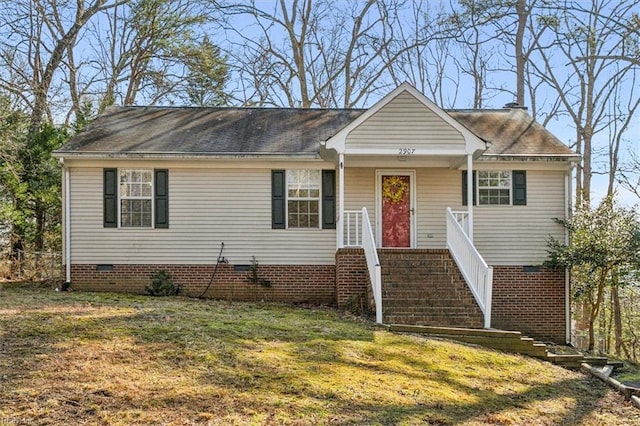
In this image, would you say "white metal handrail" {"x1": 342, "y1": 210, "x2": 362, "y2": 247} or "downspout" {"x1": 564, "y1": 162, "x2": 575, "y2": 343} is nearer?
"white metal handrail" {"x1": 342, "y1": 210, "x2": 362, "y2": 247}

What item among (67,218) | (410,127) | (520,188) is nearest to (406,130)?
(410,127)

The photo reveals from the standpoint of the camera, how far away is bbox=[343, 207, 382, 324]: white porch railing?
10633 millimetres

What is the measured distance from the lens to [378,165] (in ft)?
46.1

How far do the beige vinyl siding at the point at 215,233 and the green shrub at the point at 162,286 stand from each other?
0.35 m

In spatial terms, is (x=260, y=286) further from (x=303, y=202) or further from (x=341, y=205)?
(x=341, y=205)

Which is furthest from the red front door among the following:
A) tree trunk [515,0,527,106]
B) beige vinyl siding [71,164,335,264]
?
tree trunk [515,0,527,106]

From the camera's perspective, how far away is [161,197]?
550 inches

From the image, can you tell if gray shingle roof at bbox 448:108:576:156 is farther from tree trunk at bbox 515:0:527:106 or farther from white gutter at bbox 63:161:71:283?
white gutter at bbox 63:161:71:283

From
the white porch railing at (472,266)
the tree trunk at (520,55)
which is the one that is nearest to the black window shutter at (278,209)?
the white porch railing at (472,266)

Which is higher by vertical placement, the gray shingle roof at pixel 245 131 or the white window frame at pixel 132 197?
the gray shingle roof at pixel 245 131

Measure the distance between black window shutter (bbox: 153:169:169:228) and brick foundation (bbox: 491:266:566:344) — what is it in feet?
25.9

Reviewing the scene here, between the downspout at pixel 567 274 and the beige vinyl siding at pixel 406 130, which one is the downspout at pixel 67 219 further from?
the downspout at pixel 567 274

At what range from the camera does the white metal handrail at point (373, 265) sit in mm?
10602

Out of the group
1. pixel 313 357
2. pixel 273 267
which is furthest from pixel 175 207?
pixel 313 357
